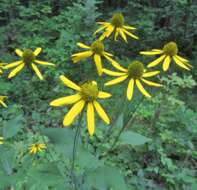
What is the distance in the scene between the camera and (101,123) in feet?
7.03

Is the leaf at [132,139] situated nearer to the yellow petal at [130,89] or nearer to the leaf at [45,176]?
the yellow petal at [130,89]

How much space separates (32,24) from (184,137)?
2.28 meters

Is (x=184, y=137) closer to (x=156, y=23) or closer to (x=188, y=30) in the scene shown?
(x=188, y=30)

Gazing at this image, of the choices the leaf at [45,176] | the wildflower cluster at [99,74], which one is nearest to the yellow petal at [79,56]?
the wildflower cluster at [99,74]

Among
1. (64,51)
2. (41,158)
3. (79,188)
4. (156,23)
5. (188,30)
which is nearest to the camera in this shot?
(79,188)

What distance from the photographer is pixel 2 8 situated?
14.0ft

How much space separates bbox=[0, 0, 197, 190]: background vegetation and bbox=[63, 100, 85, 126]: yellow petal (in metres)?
0.12

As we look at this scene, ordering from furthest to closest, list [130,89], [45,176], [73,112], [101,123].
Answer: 1. [101,123]
2. [130,89]
3. [45,176]
4. [73,112]

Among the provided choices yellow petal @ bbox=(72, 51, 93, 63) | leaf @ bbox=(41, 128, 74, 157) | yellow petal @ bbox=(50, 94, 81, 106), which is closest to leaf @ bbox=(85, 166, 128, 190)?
leaf @ bbox=(41, 128, 74, 157)

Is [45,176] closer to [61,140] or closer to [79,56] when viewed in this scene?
[61,140]

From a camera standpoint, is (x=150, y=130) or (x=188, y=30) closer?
(x=150, y=130)

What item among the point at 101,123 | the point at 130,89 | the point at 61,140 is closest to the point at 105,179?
the point at 61,140

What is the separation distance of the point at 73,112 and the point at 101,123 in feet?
3.53

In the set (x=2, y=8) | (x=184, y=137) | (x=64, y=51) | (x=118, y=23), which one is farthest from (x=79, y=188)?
(x=2, y=8)
